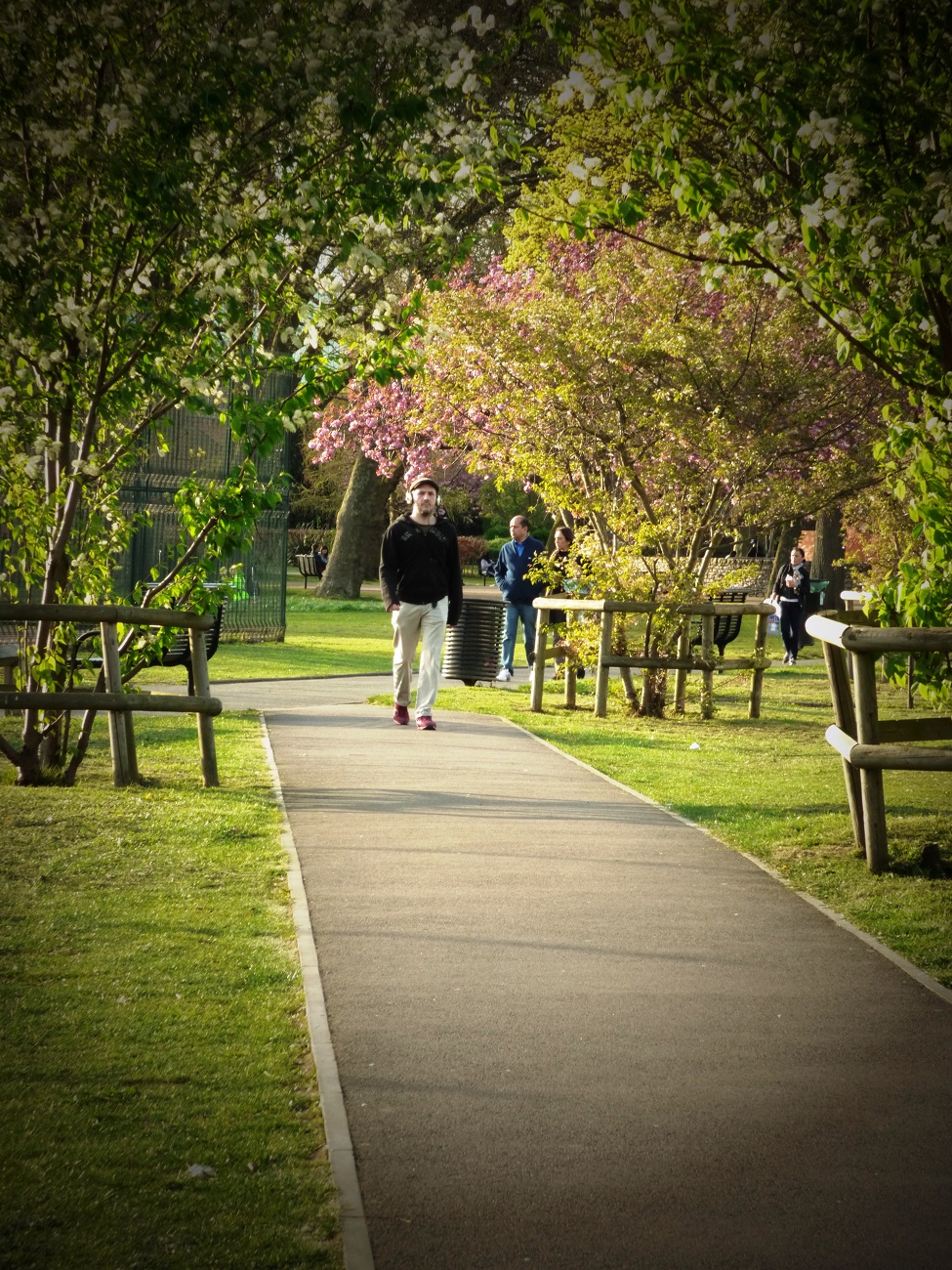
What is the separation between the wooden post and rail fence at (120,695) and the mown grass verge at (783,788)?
9.85ft

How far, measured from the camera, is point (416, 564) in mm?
13070

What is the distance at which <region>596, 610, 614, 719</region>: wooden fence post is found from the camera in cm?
1464

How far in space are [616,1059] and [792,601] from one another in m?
22.4

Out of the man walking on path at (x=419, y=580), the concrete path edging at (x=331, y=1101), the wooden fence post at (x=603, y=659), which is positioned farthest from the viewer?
the wooden fence post at (x=603, y=659)

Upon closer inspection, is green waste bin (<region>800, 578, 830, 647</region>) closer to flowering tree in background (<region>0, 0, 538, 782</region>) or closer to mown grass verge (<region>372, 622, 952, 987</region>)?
mown grass verge (<region>372, 622, 952, 987</region>)

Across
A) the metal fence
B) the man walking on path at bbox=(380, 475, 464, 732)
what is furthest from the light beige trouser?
the metal fence

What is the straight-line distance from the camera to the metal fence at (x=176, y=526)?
854 inches

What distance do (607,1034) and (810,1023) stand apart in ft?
2.35

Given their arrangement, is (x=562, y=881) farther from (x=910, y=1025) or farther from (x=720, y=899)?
(x=910, y=1025)

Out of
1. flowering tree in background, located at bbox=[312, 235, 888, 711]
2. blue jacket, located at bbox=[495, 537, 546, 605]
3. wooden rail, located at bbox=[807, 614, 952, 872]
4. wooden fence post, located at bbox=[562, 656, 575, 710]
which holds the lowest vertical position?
wooden fence post, located at bbox=[562, 656, 575, 710]

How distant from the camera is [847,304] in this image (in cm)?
738

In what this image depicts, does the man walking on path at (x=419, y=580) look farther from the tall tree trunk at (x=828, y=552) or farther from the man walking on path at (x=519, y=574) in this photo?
the tall tree trunk at (x=828, y=552)

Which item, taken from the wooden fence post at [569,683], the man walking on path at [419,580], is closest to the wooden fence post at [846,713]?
the man walking on path at [419,580]

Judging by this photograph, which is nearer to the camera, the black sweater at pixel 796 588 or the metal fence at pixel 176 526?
the metal fence at pixel 176 526
